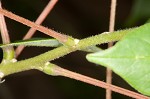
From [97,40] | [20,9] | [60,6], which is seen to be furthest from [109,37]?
[60,6]

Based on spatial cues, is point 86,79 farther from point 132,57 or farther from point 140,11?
point 140,11

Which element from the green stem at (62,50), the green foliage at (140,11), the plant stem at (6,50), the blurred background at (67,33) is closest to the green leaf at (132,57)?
the green stem at (62,50)

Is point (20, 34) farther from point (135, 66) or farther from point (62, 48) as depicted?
point (135, 66)

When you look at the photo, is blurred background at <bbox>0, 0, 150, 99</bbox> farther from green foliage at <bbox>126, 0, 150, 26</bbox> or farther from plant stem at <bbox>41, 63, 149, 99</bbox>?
plant stem at <bbox>41, 63, 149, 99</bbox>

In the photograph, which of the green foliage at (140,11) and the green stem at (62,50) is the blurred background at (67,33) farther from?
the green stem at (62,50)

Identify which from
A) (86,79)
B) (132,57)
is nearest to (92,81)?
(86,79)
